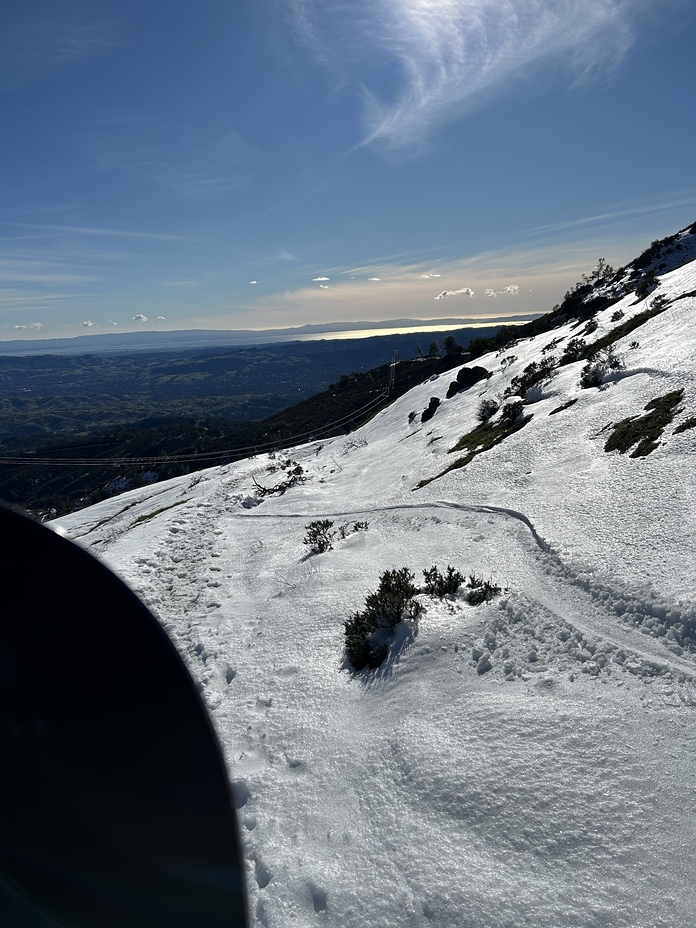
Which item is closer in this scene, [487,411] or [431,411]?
[487,411]

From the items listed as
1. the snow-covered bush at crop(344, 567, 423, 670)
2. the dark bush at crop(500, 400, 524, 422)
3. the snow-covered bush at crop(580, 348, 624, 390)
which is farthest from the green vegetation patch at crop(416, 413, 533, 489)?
the snow-covered bush at crop(344, 567, 423, 670)

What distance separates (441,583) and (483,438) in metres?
10.4

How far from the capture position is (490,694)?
5.25m

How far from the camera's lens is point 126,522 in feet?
68.1

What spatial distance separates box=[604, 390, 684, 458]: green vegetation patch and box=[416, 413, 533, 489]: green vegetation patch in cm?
430

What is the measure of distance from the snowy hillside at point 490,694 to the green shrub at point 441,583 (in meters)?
0.22

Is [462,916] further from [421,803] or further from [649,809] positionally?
[649,809]

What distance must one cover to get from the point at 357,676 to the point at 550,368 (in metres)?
18.3

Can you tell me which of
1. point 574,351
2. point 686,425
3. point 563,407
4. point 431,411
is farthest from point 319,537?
point 431,411

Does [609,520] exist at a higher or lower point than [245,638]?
higher

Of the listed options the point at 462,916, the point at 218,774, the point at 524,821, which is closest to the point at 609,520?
the point at 524,821

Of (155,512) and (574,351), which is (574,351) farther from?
(155,512)

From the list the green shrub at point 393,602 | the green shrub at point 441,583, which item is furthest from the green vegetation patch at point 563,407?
the green shrub at point 393,602

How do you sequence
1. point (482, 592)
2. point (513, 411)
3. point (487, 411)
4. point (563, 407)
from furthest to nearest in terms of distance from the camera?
1. point (487, 411)
2. point (513, 411)
3. point (563, 407)
4. point (482, 592)
